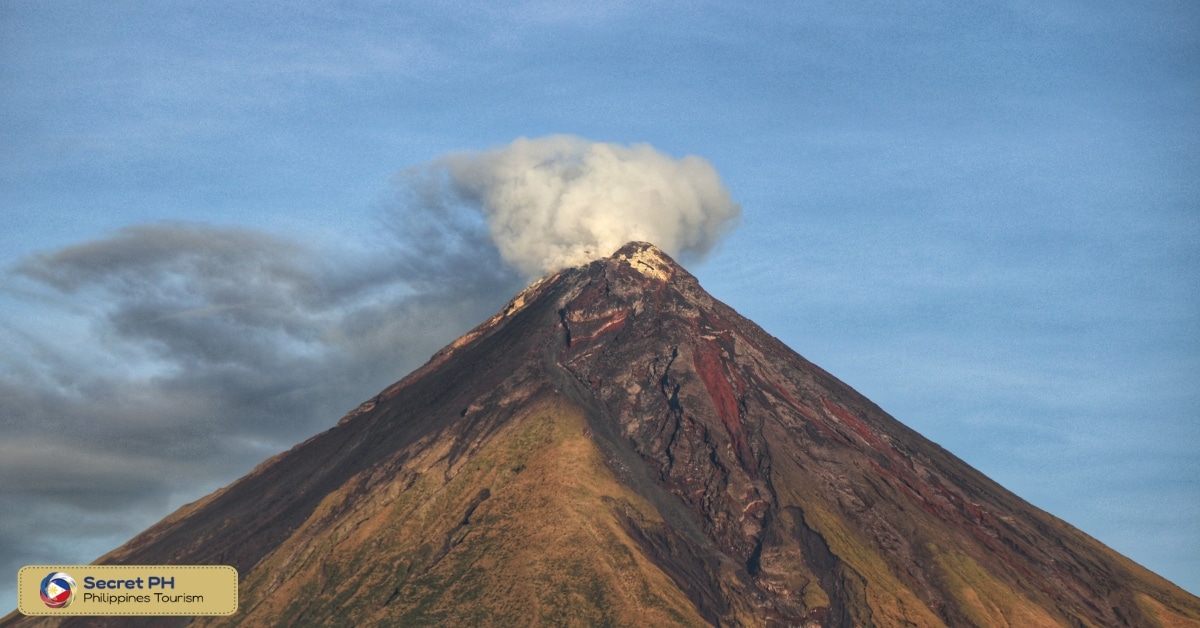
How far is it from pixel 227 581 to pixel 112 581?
1409 cm

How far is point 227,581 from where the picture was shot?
367 feet

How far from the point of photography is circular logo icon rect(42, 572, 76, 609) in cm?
11581

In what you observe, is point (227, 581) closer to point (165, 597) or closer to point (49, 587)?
point (165, 597)

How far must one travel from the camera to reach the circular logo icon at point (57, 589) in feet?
380

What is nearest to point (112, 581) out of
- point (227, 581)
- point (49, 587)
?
point (49, 587)

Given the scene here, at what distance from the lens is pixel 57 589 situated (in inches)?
4589

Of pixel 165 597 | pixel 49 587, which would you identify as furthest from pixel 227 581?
pixel 49 587

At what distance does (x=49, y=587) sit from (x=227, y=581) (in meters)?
18.0

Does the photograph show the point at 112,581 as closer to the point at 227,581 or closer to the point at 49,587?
the point at 49,587

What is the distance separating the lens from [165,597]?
117m

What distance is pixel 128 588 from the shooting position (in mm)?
117000

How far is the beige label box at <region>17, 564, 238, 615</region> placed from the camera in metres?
113

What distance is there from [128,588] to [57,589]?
20.9 ft

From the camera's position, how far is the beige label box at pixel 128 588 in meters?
113
